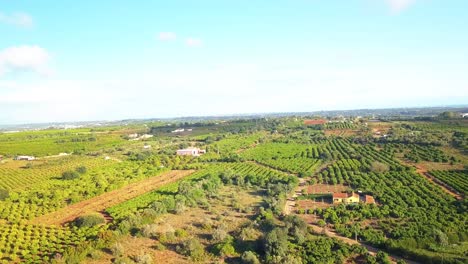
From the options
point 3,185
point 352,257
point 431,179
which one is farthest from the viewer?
point 3,185

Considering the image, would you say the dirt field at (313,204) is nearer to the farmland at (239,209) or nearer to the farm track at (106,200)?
the farmland at (239,209)

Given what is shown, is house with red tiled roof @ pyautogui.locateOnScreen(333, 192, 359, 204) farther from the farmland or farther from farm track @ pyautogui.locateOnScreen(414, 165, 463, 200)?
farm track @ pyautogui.locateOnScreen(414, 165, 463, 200)

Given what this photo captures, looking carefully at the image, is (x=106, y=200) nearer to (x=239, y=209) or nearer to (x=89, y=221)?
(x=89, y=221)

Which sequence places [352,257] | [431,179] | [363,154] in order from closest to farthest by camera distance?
[352,257], [431,179], [363,154]

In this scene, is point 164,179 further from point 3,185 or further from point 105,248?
point 105,248

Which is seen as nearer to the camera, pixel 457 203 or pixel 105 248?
pixel 105 248

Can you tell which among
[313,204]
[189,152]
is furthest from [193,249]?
[189,152]

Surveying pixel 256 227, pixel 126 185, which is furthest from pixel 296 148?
pixel 256 227

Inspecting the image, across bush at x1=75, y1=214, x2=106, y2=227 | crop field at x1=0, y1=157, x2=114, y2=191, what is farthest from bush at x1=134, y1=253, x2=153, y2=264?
crop field at x1=0, y1=157, x2=114, y2=191
